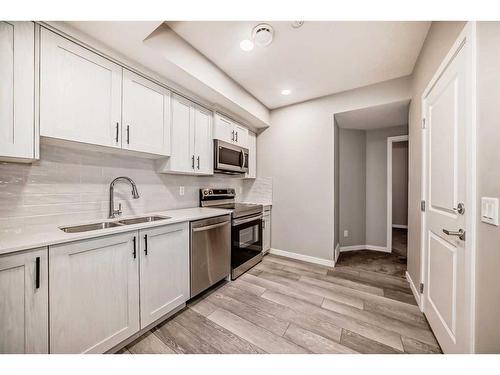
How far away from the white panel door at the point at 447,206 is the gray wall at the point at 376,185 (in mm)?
2038

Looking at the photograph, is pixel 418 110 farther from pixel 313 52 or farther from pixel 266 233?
pixel 266 233

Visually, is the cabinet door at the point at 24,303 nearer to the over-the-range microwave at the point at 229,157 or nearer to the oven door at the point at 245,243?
the oven door at the point at 245,243

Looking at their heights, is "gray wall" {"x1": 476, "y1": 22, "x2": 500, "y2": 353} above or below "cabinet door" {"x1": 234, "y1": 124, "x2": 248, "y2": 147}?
below

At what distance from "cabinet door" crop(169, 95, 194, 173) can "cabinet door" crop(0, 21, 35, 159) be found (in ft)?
3.36

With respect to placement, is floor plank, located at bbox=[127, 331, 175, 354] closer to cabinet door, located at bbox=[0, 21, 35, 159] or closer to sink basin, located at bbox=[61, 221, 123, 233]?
sink basin, located at bbox=[61, 221, 123, 233]

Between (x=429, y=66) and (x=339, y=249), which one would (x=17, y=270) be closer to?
(x=429, y=66)

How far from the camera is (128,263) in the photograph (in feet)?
4.54

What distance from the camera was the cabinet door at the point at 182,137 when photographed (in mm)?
2074

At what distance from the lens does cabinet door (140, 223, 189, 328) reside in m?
1.49

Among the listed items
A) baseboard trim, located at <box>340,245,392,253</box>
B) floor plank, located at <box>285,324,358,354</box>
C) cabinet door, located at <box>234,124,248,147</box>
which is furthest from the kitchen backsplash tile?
baseboard trim, located at <box>340,245,392,253</box>

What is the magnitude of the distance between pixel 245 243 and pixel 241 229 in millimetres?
243

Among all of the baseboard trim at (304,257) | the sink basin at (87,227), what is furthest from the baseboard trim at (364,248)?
the sink basin at (87,227)

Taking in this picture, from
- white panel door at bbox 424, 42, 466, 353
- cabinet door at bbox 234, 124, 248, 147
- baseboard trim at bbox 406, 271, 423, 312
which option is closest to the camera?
white panel door at bbox 424, 42, 466, 353

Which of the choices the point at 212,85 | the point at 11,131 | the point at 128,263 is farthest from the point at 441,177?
the point at 11,131
